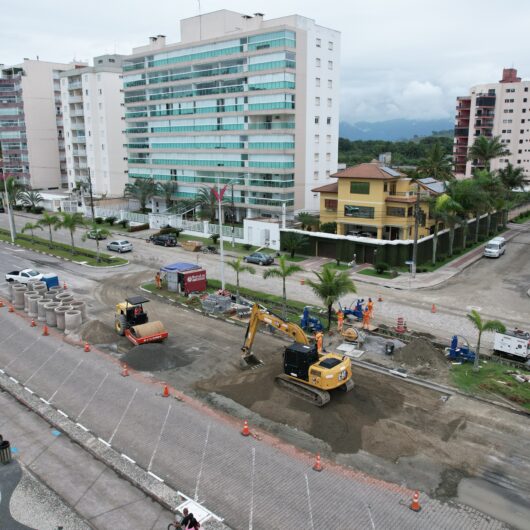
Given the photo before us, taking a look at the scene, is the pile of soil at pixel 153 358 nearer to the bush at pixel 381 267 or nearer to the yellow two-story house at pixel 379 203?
the bush at pixel 381 267

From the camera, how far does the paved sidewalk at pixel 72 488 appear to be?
592 inches

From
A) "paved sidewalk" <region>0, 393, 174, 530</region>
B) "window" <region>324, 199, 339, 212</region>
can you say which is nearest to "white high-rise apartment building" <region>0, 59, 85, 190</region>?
"window" <region>324, 199, 339, 212</region>

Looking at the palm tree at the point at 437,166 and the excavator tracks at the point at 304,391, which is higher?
the palm tree at the point at 437,166

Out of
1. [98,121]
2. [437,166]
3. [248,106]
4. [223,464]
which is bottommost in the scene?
[223,464]

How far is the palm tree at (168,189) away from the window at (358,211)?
3313cm

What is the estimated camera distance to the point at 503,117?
11275 cm

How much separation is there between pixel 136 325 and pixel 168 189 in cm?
4953

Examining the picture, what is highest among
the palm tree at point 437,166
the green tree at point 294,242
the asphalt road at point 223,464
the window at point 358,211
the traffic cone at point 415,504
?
the palm tree at point 437,166

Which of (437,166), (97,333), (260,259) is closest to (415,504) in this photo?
(97,333)

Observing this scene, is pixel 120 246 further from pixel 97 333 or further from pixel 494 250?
pixel 494 250

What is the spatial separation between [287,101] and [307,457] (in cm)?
5230

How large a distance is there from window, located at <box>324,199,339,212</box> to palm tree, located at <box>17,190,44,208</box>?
55.3 metres

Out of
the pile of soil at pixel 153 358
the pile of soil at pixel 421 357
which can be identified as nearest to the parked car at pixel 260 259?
the pile of soil at pixel 153 358

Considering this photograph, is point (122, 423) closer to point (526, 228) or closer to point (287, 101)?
point (287, 101)
